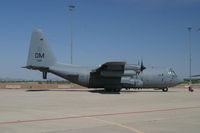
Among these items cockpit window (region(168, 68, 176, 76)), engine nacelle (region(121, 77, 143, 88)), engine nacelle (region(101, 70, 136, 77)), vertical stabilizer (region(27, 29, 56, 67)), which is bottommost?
engine nacelle (region(121, 77, 143, 88))

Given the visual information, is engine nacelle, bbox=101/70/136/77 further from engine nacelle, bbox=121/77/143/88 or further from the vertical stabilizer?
the vertical stabilizer

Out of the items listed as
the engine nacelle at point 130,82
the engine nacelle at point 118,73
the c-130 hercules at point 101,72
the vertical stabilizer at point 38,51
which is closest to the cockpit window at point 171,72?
the c-130 hercules at point 101,72

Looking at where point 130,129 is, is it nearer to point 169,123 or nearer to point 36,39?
point 169,123

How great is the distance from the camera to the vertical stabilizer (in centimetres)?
3412

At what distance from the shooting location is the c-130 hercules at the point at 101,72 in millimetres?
34406

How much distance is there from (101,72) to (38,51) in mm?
8639

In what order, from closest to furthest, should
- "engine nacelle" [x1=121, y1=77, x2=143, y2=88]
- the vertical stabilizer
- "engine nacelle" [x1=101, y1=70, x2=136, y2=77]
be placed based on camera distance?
the vertical stabilizer → "engine nacelle" [x1=101, y1=70, x2=136, y2=77] → "engine nacelle" [x1=121, y1=77, x2=143, y2=88]

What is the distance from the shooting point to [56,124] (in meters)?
11.0

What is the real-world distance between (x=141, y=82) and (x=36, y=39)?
15.4m

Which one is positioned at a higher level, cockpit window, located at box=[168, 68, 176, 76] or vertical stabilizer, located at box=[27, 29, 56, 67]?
vertical stabilizer, located at box=[27, 29, 56, 67]

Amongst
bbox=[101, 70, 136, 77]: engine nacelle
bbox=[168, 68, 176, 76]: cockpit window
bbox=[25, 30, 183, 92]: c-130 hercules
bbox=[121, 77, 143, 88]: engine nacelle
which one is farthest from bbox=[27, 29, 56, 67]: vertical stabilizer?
bbox=[168, 68, 176, 76]: cockpit window

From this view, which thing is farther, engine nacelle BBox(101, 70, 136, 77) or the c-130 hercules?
engine nacelle BBox(101, 70, 136, 77)

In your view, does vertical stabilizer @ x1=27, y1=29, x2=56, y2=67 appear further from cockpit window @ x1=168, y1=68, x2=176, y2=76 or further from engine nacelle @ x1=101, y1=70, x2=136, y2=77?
cockpit window @ x1=168, y1=68, x2=176, y2=76

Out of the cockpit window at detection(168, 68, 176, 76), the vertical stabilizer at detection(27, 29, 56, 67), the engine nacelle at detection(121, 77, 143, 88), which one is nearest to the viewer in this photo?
the vertical stabilizer at detection(27, 29, 56, 67)
